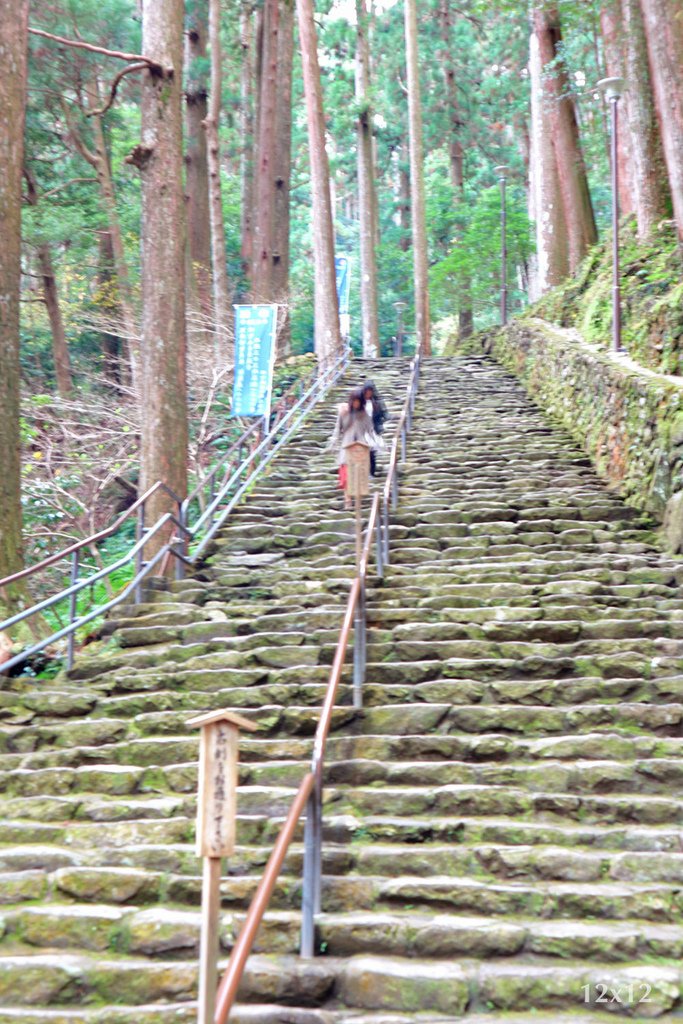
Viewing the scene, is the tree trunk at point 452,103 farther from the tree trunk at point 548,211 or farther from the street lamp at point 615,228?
the street lamp at point 615,228

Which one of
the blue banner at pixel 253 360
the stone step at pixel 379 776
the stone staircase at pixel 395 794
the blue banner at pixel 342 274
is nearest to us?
the stone staircase at pixel 395 794

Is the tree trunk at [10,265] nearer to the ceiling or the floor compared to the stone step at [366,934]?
nearer to the ceiling

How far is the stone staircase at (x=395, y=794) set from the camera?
14.5 ft

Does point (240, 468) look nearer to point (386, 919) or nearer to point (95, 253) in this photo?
point (386, 919)

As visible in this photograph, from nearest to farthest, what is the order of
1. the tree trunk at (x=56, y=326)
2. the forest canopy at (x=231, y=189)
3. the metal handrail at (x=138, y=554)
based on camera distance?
1. the metal handrail at (x=138, y=554)
2. the forest canopy at (x=231, y=189)
3. the tree trunk at (x=56, y=326)

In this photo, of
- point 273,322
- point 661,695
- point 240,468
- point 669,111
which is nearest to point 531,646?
point 661,695

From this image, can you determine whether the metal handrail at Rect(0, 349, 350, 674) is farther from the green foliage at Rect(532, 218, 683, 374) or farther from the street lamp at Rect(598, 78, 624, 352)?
the green foliage at Rect(532, 218, 683, 374)

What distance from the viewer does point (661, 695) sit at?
21.7 ft

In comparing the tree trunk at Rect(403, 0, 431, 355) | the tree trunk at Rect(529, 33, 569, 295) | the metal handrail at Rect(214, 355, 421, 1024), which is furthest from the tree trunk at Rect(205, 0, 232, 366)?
the metal handrail at Rect(214, 355, 421, 1024)

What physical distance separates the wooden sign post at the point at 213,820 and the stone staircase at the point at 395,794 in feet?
3.65

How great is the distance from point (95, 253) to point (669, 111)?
14.2 meters

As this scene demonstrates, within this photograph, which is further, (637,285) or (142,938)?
(637,285)

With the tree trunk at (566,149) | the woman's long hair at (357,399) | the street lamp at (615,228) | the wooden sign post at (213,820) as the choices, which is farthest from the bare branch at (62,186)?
the wooden sign post at (213,820)

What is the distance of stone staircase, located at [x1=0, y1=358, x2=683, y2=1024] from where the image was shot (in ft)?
14.5
